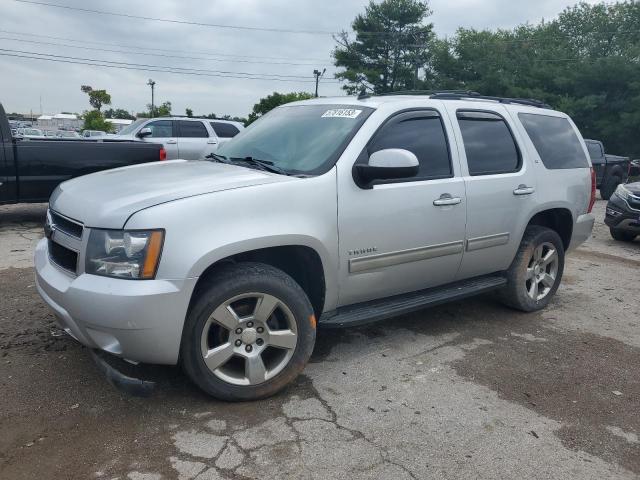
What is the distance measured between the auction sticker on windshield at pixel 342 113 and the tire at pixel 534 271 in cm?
202

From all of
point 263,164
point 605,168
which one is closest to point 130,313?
point 263,164

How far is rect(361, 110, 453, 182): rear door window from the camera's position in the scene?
3.75 metres

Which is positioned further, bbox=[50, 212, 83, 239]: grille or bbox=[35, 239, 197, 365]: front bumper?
bbox=[50, 212, 83, 239]: grille

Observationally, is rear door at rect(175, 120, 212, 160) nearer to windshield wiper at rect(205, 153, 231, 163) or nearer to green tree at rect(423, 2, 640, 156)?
windshield wiper at rect(205, 153, 231, 163)

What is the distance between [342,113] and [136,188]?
154 centimetres

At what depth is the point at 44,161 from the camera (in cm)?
794

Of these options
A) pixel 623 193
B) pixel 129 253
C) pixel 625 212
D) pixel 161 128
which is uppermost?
pixel 161 128

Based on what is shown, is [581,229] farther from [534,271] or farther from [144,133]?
[144,133]

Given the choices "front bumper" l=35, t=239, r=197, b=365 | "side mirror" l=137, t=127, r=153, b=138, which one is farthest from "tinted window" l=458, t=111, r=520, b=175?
"side mirror" l=137, t=127, r=153, b=138

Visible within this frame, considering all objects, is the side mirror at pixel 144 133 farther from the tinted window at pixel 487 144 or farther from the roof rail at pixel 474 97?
the tinted window at pixel 487 144

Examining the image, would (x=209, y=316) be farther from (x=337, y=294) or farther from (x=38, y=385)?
(x=38, y=385)

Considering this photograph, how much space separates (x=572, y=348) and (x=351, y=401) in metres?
2.06

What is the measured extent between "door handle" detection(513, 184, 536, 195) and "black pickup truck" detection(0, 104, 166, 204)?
624 cm

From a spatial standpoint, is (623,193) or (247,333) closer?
(247,333)
